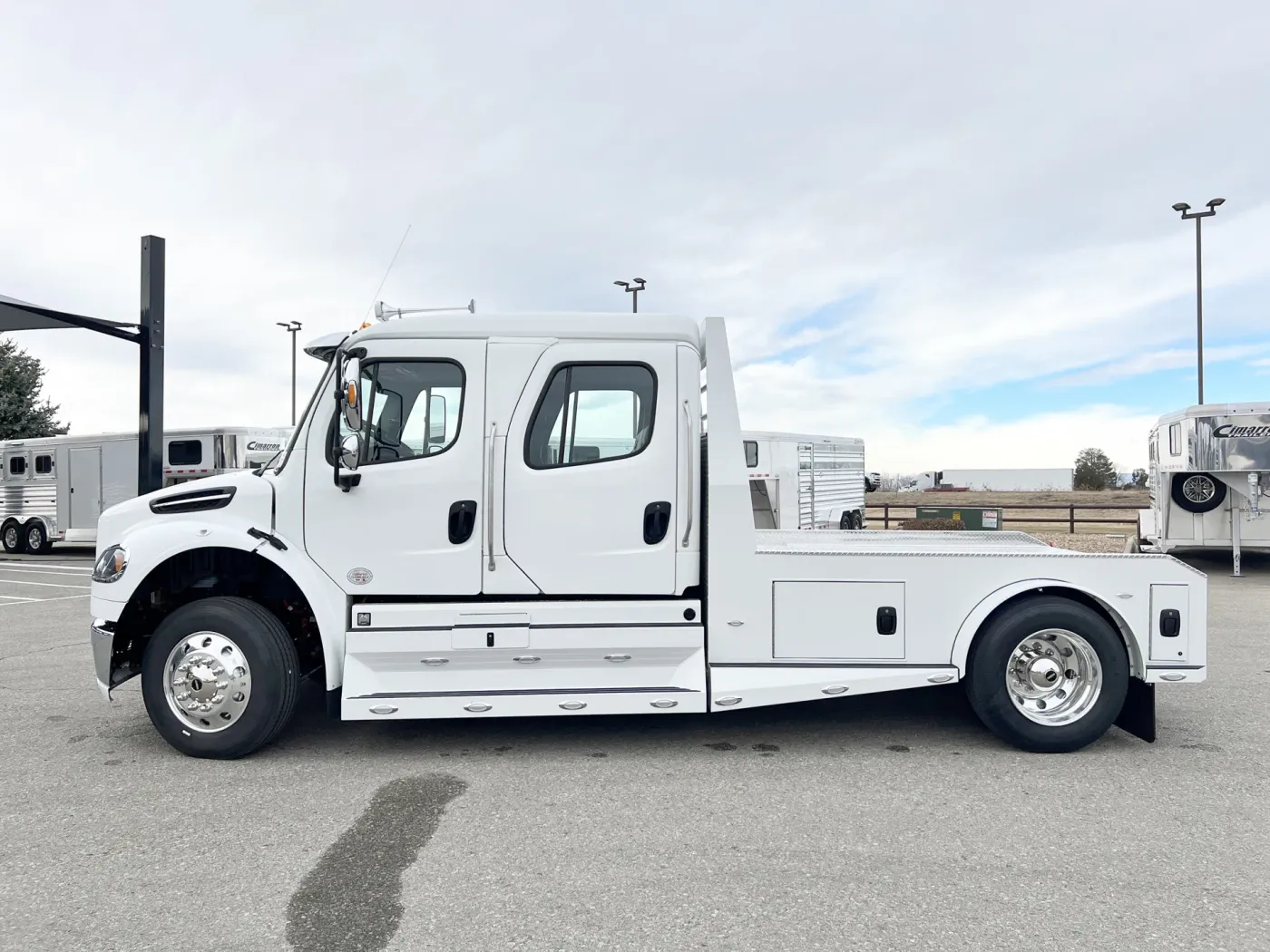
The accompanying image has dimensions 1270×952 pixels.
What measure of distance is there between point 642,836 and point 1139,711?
317cm

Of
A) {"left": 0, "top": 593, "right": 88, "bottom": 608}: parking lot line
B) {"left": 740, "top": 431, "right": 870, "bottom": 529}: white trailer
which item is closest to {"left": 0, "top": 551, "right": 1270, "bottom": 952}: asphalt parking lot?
{"left": 0, "top": 593, "right": 88, "bottom": 608}: parking lot line

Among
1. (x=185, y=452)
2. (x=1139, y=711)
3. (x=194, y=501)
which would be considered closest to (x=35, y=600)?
(x=185, y=452)

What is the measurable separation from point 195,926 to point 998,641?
4088 millimetres

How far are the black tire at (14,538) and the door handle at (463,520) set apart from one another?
20.8 metres

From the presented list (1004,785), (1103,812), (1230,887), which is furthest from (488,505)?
(1230,887)

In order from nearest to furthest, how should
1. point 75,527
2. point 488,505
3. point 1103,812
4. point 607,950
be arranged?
point 607,950
point 1103,812
point 488,505
point 75,527

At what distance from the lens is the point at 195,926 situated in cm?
304

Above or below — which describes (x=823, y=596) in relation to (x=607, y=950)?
above

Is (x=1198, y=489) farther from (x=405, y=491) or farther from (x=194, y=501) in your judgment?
(x=194, y=501)

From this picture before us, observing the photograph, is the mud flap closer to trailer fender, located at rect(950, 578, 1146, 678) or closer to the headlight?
trailer fender, located at rect(950, 578, 1146, 678)

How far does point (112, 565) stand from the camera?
16.1 feet

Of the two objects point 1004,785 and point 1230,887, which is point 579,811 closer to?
point 1004,785

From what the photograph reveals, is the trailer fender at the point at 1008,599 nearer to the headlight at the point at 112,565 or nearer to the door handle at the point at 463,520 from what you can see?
the door handle at the point at 463,520

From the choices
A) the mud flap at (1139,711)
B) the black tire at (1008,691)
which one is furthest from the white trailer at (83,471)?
the mud flap at (1139,711)
